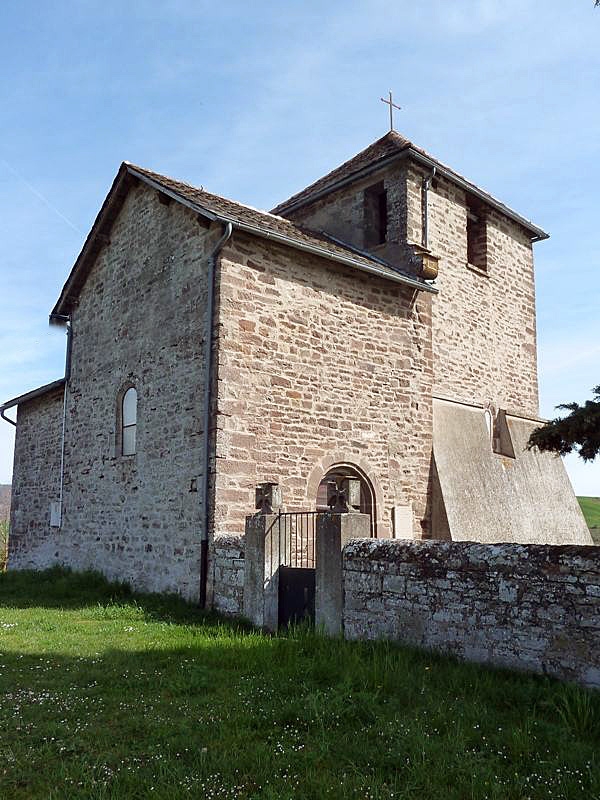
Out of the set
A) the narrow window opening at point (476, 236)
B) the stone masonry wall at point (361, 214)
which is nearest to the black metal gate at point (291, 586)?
the stone masonry wall at point (361, 214)

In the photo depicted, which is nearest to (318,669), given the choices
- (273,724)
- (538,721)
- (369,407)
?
(273,724)

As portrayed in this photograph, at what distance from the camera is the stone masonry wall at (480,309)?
13.8 meters

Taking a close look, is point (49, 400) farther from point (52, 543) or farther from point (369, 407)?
point (369, 407)

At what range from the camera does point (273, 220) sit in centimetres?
1220

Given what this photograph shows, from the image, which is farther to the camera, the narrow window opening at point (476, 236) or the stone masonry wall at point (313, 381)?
the narrow window opening at point (476, 236)

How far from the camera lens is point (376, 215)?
14.5 metres

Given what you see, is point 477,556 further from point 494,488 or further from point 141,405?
point 494,488

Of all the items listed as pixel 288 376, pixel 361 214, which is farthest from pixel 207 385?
pixel 361 214

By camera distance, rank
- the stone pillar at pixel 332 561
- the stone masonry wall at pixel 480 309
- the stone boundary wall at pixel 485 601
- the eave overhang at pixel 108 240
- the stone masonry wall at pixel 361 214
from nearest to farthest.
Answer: the stone boundary wall at pixel 485 601
the stone pillar at pixel 332 561
the eave overhang at pixel 108 240
the stone masonry wall at pixel 361 214
the stone masonry wall at pixel 480 309

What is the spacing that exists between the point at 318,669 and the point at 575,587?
2.17 meters

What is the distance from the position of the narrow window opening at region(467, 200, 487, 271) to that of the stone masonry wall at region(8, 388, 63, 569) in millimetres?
9626

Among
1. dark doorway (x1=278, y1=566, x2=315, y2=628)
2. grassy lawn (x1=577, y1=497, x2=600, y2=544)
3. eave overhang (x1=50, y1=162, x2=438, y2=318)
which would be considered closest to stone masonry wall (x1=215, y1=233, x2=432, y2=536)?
eave overhang (x1=50, y1=162, x2=438, y2=318)

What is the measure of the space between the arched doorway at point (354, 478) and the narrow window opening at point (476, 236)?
259 inches

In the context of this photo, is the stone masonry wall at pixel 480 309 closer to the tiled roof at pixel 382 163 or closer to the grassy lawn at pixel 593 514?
the tiled roof at pixel 382 163
